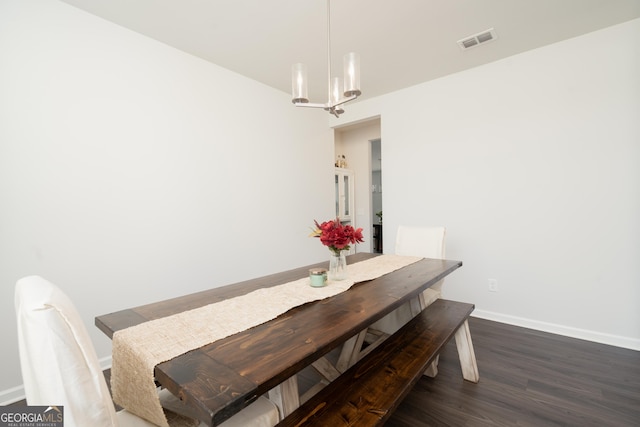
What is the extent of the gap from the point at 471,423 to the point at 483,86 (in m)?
2.99

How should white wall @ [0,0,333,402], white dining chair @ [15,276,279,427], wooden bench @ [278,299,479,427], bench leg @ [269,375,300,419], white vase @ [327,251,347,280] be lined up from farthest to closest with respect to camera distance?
white wall @ [0,0,333,402] < white vase @ [327,251,347,280] < bench leg @ [269,375,300,419] < wooden bench @ [278,299,479,427] < white dining chair @ [15,276,279,427]

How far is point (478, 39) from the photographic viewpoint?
7.92 feet

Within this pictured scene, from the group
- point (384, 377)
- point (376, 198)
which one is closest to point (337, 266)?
point (384, 377)

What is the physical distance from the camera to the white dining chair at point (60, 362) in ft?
2.05

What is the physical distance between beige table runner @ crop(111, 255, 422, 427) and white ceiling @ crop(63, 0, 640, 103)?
201 centimetres

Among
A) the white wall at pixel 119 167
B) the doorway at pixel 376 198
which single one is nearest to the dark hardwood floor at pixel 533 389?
the white wall at pixel 119 167

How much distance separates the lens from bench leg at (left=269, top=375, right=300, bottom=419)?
1104mm

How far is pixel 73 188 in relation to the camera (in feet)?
6.42

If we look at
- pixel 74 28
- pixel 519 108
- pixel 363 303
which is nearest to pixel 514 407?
pixel 363 303

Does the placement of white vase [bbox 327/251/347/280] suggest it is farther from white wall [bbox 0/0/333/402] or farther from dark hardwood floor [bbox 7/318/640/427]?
white wall [bbox 0/0/333/402]

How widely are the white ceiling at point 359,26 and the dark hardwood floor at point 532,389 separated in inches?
105

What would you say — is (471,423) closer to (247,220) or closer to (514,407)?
(514,407)

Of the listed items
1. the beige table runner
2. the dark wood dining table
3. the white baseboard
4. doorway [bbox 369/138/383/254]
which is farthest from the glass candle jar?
doorway [bbox 369/138/383/254]

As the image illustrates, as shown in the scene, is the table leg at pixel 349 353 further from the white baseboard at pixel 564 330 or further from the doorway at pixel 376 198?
the doorway at pixel 376 198
